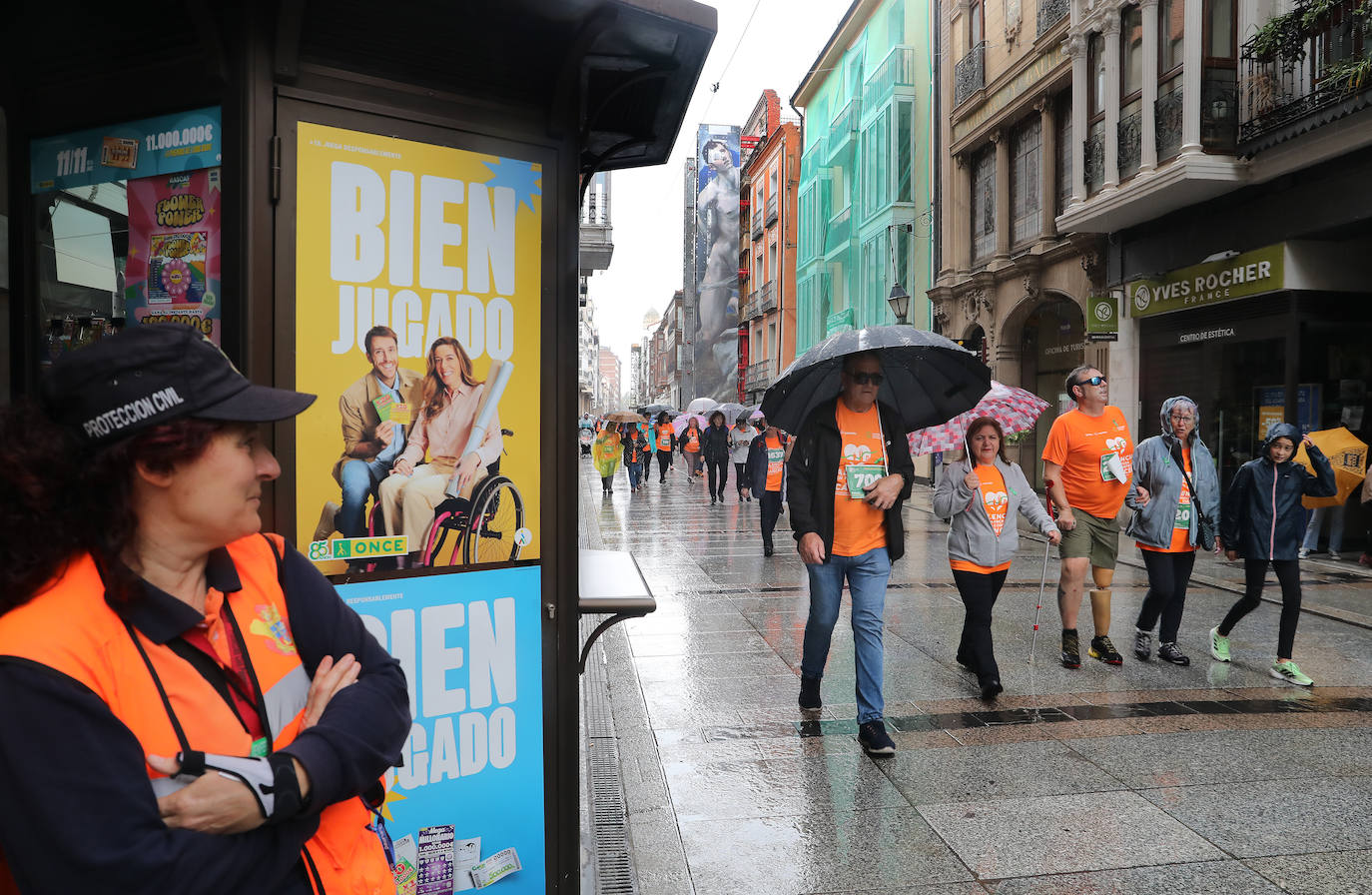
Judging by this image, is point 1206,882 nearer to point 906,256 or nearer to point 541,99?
point 541,99

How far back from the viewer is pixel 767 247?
52938 millimetres

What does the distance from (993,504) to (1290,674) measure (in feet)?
7.53

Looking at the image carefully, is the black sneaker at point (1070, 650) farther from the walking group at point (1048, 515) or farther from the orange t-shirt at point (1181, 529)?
the orange t-shirt at point (1181, 529)

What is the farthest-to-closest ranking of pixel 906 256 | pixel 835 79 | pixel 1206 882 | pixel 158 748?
pixel 835 79
pixel 906 256
pixel 1206 882
pixel 158 748

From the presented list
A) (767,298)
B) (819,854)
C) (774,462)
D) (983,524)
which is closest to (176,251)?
(819,854)

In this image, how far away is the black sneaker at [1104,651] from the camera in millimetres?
6570

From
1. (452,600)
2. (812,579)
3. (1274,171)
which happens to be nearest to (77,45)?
(452,600)

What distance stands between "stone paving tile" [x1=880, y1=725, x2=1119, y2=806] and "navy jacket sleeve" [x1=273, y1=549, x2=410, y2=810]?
10.5 feet

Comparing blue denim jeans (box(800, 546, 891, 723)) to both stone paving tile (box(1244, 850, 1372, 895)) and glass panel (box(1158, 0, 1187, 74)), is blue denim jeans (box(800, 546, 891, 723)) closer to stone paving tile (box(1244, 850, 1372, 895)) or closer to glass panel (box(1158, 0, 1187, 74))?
stone paving tile (box(1244, 850, 1372, 895))

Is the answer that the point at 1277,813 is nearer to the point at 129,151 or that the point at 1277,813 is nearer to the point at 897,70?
the point at 129,151

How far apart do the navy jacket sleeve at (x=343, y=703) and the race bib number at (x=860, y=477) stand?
3.60m

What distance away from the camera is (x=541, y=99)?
2939mm

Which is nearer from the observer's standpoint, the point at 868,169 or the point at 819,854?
the point at 819,854

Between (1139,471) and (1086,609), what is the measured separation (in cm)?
242
